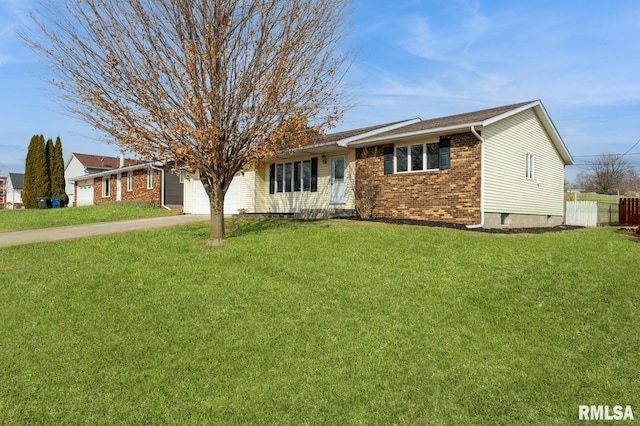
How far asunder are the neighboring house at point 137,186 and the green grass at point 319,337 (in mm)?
15965

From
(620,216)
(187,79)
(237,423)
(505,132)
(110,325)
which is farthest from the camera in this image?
(620,216)

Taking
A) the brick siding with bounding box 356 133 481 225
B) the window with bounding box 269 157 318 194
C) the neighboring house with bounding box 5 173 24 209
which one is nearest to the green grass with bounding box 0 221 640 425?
the brick siding with bounding box 356 133 481 225

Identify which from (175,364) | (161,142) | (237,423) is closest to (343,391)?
(237,423)

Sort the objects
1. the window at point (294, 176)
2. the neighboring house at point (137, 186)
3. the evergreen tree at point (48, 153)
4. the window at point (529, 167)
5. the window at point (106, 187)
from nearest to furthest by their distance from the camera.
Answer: the window at point (529, 167)
the window at point (294, 176)
the neighboring house at point (137, 186)
the window at point (106, 187)
the evergreen tree at point (48, 153)

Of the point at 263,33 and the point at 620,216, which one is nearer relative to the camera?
the point at 263,33

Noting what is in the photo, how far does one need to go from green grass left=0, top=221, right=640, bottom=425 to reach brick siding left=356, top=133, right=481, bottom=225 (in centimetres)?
432

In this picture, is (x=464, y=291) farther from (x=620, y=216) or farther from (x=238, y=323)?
(x=620, y=216)

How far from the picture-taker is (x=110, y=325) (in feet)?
18.3

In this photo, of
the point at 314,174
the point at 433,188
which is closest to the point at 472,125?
the point at 433,188

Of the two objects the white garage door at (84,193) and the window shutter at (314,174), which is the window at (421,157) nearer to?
the window shutter at (314,174)

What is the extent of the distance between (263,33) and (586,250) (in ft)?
29.5

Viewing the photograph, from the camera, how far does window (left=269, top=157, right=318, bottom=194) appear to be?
60.1ft

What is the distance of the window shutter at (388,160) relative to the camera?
50.4ft

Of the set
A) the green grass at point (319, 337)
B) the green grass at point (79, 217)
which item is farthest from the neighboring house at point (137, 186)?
the green grass at point (319, 337)
